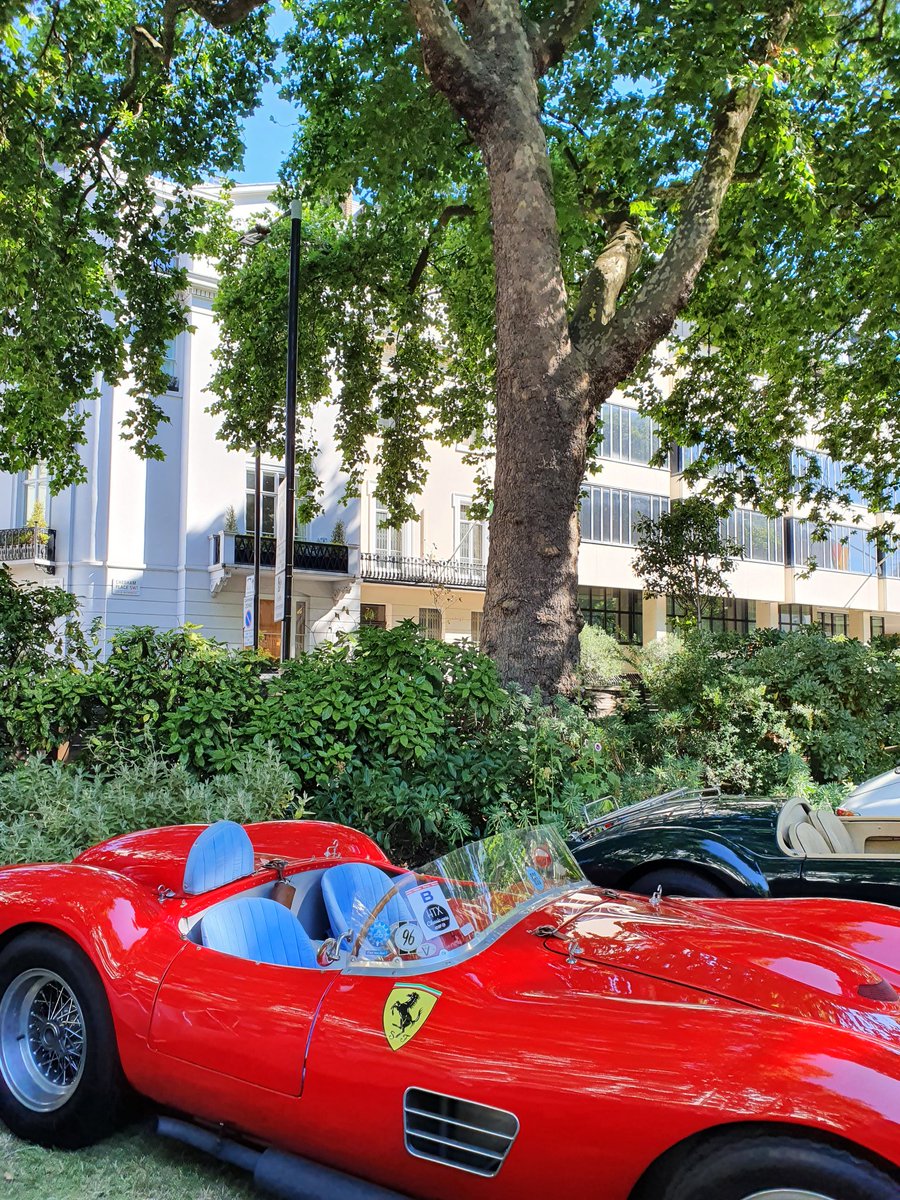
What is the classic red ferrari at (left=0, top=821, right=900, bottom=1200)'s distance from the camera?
1.83 meters

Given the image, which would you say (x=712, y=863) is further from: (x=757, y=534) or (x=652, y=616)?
(x=757, y=534)

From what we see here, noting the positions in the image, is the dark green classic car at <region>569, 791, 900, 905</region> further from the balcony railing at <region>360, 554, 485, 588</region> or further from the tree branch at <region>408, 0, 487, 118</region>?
the balcony railing at <region>360, 554, 485, 588</region>

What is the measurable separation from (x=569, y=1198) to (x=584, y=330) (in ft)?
24.7

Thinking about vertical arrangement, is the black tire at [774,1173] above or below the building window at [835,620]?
below

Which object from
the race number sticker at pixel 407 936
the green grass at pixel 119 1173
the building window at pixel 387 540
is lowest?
the green grass at pixel 119 1173

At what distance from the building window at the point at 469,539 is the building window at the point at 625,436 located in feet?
18.1

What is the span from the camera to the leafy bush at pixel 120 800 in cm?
462

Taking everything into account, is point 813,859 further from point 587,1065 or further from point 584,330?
point 584,330

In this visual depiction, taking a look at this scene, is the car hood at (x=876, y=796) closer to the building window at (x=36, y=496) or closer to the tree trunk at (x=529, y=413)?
the tree trunk at (x=529, y=413)

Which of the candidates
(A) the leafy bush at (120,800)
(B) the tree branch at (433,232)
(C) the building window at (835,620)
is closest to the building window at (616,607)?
(C) the building window at (835,620)

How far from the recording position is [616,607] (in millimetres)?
35250

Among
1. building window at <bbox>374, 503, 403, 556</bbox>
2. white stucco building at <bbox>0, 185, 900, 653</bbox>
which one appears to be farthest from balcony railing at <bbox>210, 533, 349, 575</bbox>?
building window at <bbox>374, 503, 403, 556</bbox>

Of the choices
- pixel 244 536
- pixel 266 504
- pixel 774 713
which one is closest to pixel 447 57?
pixel 774 713

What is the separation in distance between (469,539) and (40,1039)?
29154 mm
